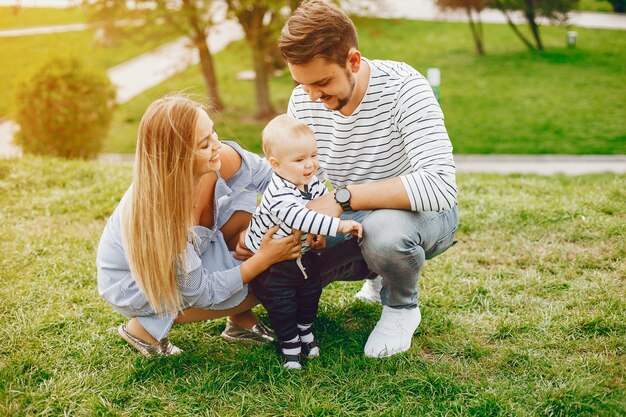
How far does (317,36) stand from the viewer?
2414mm

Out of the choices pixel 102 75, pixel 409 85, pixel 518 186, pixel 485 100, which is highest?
pixel 409 85

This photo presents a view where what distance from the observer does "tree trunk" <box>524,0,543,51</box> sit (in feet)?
53.6

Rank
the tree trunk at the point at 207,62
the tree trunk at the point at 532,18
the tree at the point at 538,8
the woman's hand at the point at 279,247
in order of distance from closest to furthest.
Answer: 1. the woman's hand at the point at 279,247
2. the tree trunk at the point at 207,62
3. the tree at the point at 538,8
4. the tree trunk at the point at 532,18

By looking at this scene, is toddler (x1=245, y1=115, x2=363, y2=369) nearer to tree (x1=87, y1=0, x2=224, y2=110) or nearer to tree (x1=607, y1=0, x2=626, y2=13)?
tree (x1=87, y1=0, x2=224, y2=110)

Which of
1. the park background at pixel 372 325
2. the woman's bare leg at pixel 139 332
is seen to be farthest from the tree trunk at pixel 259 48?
the woman's bare leg at pixel 139 332

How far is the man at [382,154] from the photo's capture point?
2.43 m

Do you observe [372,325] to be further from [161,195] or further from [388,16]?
[388,16]

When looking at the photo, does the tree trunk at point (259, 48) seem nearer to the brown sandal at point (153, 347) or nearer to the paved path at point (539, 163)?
the paved path at point (539, 163)

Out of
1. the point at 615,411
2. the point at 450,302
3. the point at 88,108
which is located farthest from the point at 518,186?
the point at 88,108

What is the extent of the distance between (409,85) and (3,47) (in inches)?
787

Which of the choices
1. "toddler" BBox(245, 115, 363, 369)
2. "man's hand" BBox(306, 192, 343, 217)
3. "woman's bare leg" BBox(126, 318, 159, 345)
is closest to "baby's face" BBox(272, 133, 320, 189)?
"toddler" BBox(245, 115, 363, 369)

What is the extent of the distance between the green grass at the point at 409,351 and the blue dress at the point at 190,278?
22cm

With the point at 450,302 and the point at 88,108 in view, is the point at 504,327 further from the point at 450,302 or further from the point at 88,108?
the point at 88,108

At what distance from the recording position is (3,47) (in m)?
19.2
